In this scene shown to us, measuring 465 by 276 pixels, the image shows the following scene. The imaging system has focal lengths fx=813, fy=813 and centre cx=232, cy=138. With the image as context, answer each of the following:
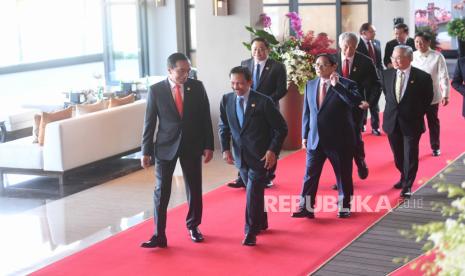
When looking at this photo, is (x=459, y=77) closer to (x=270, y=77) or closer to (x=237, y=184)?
(x=270, y=77)

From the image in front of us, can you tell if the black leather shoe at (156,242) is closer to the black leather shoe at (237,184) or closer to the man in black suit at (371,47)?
the black leather shoe at (237,184)

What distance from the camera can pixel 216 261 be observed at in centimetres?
643

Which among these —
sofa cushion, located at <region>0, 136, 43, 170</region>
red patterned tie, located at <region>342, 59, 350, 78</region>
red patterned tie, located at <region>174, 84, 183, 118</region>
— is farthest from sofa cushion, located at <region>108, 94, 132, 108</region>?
red patterned tie, located at <region>174, 84, 183, 118</region>

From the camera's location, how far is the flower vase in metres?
11.3

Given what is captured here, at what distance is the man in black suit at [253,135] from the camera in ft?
21.8

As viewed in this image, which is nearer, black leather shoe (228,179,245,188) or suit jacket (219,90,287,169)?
suit jacket (219,90,287,169)

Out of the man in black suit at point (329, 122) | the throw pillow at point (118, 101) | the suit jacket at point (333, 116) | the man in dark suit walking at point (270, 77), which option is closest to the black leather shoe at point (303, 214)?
the man in black suit at point (329, 122)

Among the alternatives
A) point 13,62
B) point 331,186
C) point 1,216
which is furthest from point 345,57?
point 13,62

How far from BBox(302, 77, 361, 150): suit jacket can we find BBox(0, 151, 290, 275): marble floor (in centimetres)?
196

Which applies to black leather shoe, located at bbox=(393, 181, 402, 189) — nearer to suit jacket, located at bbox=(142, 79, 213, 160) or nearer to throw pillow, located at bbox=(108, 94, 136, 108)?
suit jacket, located at bbox=(142, 79, 213, 160)

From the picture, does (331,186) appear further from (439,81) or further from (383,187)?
(439,81)

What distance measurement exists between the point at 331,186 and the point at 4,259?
144 inches

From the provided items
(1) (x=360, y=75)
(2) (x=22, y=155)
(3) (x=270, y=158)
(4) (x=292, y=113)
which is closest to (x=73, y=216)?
(2) (x=22, y=155)

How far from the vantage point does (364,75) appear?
29.7ft
